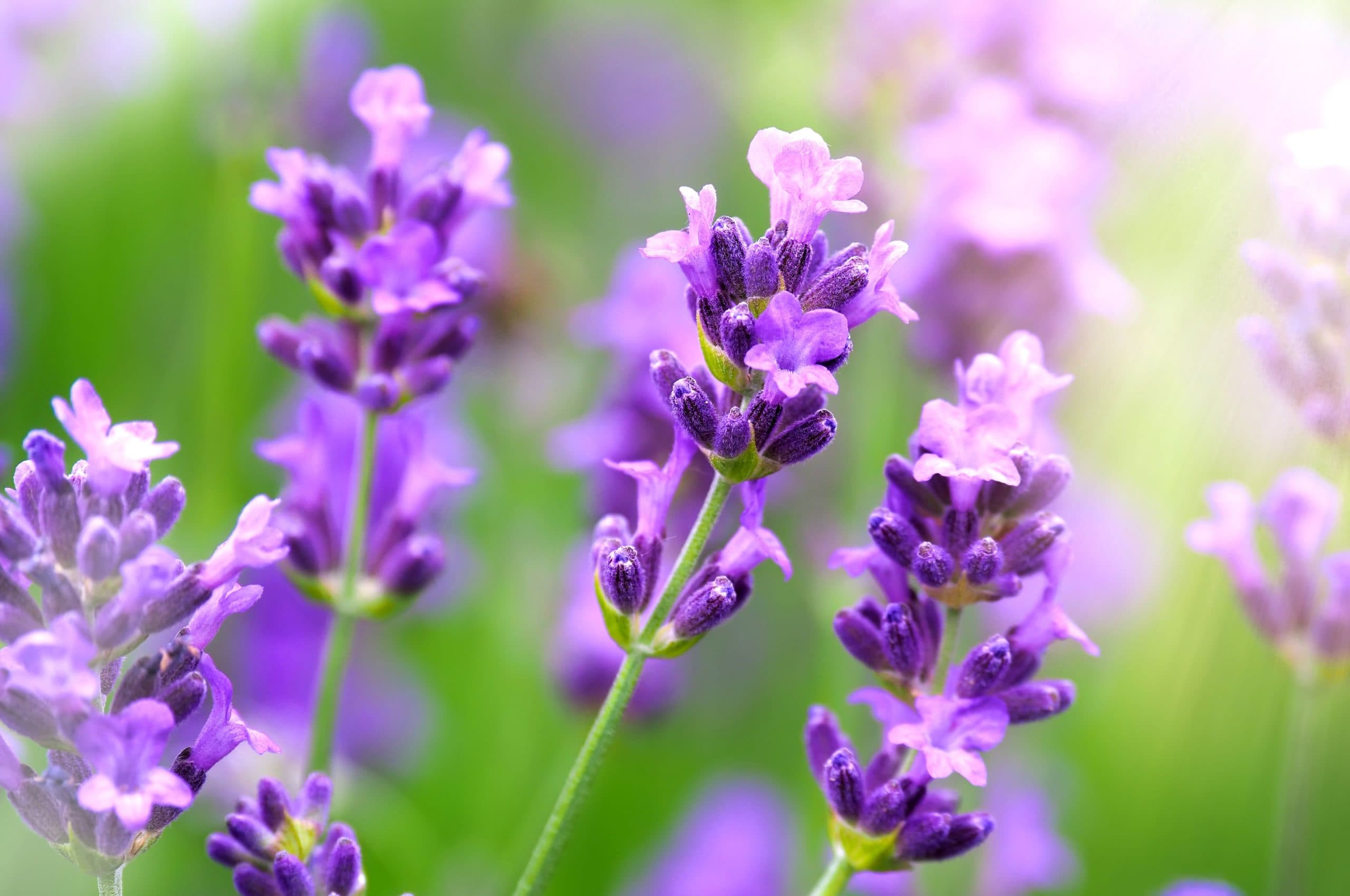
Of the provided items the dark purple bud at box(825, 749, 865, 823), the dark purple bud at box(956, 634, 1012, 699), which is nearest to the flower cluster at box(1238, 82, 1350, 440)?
the dark purple bud at box(956, 634, 1012, 699)

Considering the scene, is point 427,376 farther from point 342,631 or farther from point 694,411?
point 694,411

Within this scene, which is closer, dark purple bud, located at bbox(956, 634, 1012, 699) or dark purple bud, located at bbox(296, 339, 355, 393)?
dark purple bud, located at bbox(956, 634, 1012, 699)

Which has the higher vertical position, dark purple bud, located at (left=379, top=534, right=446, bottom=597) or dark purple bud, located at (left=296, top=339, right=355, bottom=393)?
dark purple bud, located at (left=296, top=339, right=355, bottom=393)

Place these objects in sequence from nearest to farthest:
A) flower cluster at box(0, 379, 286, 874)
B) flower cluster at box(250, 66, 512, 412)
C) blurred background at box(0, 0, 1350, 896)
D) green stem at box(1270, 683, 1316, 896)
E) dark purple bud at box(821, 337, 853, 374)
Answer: flower cluster at box(0, 379, 286, 874) → dark purple bud at box(821, 337, 853, 374) → flower cluster at box(250, 66, 512, 412) → green stem at box(1270, 683, 1316, 896) → blurred background at box(0, 0, 1350, 896)

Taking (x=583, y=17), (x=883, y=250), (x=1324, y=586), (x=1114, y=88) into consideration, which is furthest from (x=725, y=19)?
(x=883, y=250)

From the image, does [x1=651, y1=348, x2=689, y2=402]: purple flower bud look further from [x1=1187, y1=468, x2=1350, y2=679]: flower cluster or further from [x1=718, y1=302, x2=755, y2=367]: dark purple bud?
[x1=1187, y1=468, x2=1350, y2=679]: flower cluster

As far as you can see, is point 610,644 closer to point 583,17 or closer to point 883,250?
point 883,250

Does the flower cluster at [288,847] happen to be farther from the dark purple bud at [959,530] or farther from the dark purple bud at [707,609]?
the dark purple bud at [959,530]
